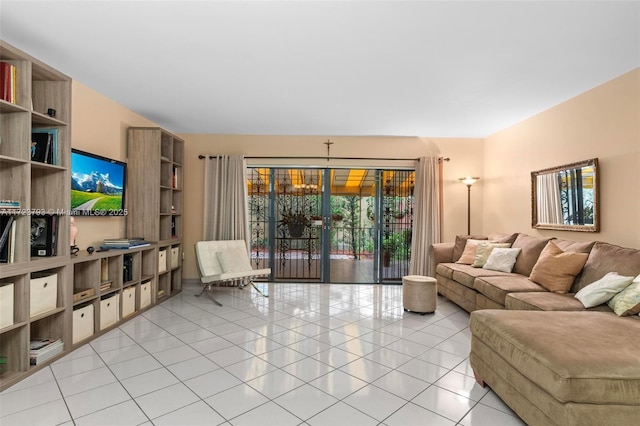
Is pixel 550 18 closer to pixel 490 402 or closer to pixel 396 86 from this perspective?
pixel 396 86

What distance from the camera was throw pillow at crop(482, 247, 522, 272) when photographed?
13.3 ft

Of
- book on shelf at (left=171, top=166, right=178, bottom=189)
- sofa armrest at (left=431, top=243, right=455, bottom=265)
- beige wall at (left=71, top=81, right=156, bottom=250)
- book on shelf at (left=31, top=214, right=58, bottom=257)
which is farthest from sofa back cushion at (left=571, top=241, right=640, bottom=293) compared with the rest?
book on shelf at (left=171, top=166, right=178, bottom=189)

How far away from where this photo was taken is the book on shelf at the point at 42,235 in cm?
278

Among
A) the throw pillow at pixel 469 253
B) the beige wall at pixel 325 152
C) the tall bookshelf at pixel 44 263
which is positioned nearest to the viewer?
the tall bookshelf at pixel 44 263

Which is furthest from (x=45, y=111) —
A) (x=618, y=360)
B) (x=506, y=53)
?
(x=618, y=360)

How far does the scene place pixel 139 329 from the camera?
351 centimetres

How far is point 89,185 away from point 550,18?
4284 millimetres

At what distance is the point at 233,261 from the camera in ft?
16.2

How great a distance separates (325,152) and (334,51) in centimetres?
295

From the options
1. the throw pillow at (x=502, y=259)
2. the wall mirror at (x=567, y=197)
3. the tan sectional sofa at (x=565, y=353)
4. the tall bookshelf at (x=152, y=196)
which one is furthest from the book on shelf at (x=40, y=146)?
the wall mirror at (x=567, y=197)

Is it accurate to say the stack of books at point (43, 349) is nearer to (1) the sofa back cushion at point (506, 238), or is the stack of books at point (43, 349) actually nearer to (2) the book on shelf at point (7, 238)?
(2) the book on shelf at point (7, 238)

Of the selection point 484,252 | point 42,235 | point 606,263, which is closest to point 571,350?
point 606,263

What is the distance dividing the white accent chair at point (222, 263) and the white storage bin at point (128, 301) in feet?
2.93

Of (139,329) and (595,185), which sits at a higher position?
(595,185)
